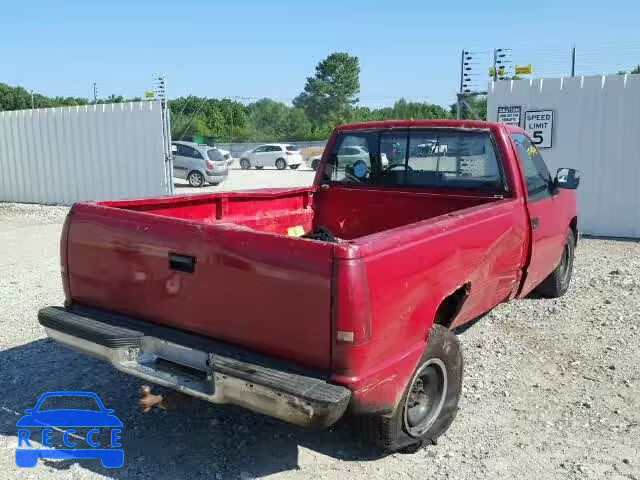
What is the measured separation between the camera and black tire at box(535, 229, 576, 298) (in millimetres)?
6406

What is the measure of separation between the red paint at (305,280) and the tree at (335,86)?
69661 mm

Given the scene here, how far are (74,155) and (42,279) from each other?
8734 millimetres

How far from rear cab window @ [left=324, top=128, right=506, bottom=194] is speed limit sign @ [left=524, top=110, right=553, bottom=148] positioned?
6781mm

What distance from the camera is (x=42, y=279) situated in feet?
24.9

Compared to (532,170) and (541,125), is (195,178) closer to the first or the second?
(541,125)

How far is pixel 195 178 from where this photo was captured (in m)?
22.9

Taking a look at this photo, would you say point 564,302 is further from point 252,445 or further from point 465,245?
point 252,445

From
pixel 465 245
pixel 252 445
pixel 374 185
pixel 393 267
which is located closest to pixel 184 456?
pixel 252 445

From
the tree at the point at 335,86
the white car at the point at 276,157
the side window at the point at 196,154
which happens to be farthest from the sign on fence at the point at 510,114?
the tree at the point at 335,86

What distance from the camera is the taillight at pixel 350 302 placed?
8.90 feet

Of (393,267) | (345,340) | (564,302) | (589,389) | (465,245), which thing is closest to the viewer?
(345,340)

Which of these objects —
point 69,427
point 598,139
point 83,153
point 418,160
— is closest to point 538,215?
point 418,160

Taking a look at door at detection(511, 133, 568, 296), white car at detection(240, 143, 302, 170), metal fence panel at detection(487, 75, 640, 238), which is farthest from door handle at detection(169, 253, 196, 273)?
white car at detection(240, 143, 302, 170)

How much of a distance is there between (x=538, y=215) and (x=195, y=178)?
19.2 meters
